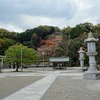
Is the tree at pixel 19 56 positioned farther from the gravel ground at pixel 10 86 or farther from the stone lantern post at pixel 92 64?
the gravel ground at pixel 10 86

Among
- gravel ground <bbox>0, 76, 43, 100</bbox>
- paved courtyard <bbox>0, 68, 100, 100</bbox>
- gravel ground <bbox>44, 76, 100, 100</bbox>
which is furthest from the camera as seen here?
gravel ground <bbox>0, 76, 43, 100</bbox>

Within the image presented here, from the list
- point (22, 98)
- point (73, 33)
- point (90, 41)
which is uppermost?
point (73, 33)

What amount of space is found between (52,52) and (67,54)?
10787mm

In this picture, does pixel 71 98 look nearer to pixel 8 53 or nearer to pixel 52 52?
pixel 8 53

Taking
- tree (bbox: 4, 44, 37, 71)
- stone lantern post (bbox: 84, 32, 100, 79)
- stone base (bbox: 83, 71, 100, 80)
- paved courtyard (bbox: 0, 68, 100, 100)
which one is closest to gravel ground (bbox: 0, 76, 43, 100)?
paved courtyard (bbox: 0, 68, 100, 100)

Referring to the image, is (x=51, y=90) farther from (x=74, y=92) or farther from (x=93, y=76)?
(x=93, y=76)

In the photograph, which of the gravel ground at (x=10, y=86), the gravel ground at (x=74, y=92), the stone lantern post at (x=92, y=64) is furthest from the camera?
the stone lantern post at (x=92, y=64)

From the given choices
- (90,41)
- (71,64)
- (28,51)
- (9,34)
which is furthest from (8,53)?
(9,34)

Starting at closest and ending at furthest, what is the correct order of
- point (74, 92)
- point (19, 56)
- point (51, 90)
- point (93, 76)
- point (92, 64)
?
point (74, 92) < point (51, 90) < point (93, 76) < point (92, 64) < point (19, 56)

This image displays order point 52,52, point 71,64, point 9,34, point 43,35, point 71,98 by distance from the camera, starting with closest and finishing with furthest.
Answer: point 71,98 < point 71,64 < point 52,52 < point 9,34 < point 43,35

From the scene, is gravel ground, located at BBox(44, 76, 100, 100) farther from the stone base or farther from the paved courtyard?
the stone base

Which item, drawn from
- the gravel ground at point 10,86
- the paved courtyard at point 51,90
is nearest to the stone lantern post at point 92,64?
the paved courtyard at point 51,90

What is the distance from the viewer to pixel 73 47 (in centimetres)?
6600

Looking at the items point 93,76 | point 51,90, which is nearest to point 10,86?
point 51,90
